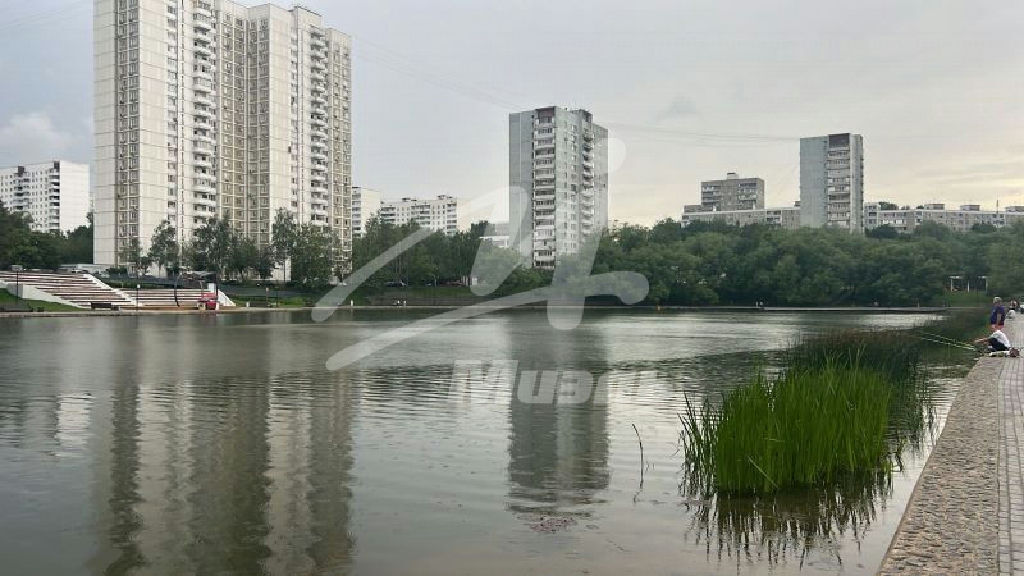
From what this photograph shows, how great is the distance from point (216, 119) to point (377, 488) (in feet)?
374

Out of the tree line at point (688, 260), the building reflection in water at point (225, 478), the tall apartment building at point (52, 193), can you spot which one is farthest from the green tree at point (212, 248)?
the tall apartment building at point (52, 193)

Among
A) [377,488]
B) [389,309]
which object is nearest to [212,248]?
[389,309]

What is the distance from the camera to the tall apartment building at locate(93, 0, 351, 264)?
103 m

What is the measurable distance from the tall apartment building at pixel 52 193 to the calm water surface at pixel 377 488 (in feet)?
631

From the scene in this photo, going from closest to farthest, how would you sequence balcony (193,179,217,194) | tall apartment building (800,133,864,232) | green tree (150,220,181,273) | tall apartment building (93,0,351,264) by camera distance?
green tree (150,220,181,273) → tall apartment building (93,0,351,264) → balcony (193,179,217,194) → tall apartment building (800,133,864,232)

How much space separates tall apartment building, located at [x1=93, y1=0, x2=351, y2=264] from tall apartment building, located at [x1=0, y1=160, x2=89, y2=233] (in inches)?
3497

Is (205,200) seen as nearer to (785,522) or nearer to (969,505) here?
(785,522)

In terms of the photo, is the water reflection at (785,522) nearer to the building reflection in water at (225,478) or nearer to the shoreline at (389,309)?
the building reflection in water at (225,478)

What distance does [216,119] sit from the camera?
113438 mm

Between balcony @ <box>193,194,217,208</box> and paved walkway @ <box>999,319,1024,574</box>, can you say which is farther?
balcony @ <box>193,194,217,208</box>

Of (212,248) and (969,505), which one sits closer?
(969,505)

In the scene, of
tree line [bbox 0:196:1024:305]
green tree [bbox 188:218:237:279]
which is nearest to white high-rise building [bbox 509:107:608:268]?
tree line [bbox 0:196:1024:305]

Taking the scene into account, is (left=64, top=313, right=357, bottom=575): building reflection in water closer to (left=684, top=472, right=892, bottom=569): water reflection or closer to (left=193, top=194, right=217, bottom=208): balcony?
(left=684, top=472, right=892, bottom=569): water reflection

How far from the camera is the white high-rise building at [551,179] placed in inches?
4978
